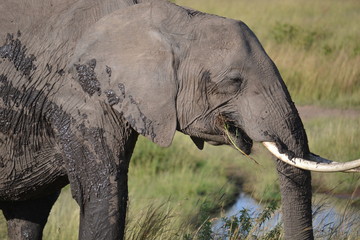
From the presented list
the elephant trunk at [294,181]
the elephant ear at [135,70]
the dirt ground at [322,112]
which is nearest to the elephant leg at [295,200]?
the elephant trunk at [294,181]

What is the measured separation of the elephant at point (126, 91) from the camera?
16.5ft

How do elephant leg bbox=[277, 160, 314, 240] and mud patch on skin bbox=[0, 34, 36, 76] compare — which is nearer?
elephant leg bbox=[277, 160, 314, 240]

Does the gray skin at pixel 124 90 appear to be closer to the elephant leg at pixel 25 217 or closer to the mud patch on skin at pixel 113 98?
the mud patch on skin at pixel 113 98

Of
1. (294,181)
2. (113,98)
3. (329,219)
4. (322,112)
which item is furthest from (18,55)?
(322,112)

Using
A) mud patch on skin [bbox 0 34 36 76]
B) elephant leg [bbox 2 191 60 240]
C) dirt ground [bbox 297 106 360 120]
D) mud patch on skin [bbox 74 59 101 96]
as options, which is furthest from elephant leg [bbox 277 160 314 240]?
dirt ground [bbox 297 106 360 120]

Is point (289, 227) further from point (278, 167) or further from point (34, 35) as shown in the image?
point (34, 35)

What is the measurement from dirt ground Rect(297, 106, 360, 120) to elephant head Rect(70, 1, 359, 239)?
289 inches

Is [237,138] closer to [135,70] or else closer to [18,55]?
[135,70]

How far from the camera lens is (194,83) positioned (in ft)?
16.7

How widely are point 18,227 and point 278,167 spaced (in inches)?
70.6

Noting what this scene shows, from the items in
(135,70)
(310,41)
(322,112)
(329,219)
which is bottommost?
(310,41)

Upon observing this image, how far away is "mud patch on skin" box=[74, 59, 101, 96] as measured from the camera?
200 inches

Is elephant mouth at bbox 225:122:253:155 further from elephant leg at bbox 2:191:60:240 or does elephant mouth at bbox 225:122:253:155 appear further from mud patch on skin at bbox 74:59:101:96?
elephant leg at bbox 2:191:60:240

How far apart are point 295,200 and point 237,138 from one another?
0.45 metres
